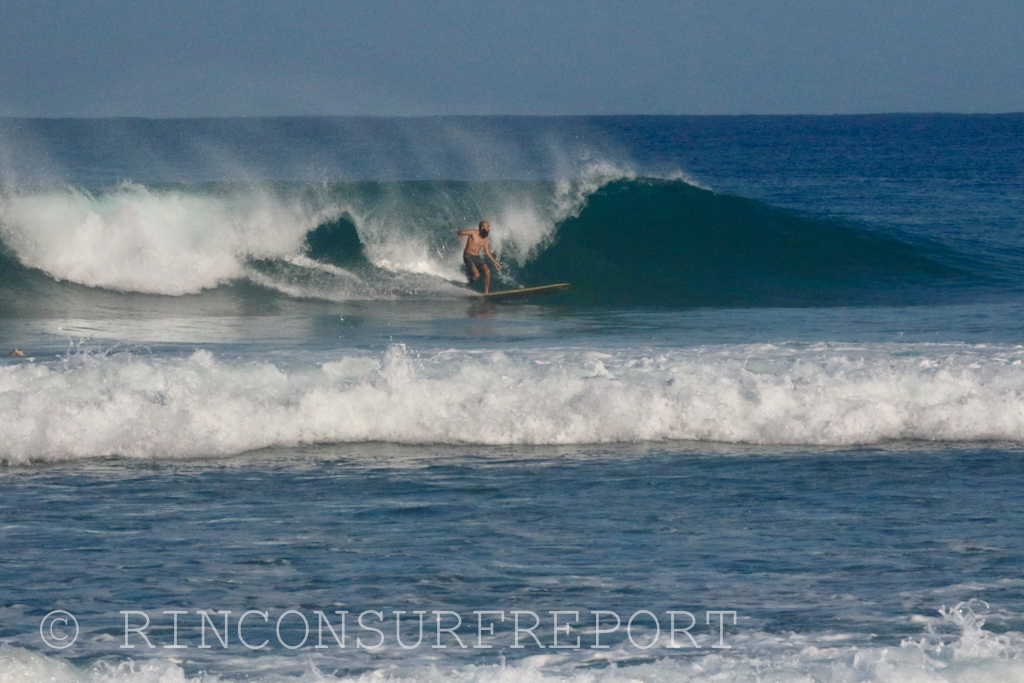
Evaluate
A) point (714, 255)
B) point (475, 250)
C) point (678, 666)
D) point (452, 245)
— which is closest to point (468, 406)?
point (678, 666)

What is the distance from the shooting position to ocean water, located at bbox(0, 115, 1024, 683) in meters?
5.19

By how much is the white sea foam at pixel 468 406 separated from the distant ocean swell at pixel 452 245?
7548mm

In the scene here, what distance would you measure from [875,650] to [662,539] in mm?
1793

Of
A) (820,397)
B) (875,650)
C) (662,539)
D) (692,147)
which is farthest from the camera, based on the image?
(692,147)

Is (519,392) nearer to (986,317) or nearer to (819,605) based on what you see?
(819,605)

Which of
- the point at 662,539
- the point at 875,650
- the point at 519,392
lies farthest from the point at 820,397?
the point at 875,650

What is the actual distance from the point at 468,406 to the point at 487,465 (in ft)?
3.44

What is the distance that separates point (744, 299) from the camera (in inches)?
696

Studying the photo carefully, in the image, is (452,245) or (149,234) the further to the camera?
(452,245)

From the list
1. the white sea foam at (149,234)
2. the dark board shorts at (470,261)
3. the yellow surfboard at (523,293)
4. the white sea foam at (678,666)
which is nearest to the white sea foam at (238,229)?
the white sea foam at (149,234)

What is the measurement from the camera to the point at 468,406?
941 cm

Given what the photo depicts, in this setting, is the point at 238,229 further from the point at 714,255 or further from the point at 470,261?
the point at 714,255

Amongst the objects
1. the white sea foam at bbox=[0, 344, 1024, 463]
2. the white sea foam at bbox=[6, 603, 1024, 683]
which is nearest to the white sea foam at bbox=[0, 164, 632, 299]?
the white sea foam at bbox=[0, 344, 1024, 463]

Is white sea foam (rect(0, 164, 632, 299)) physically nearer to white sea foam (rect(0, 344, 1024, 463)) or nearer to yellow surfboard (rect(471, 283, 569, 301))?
yellow surfboard (rect(471, 283, 569, 301))
